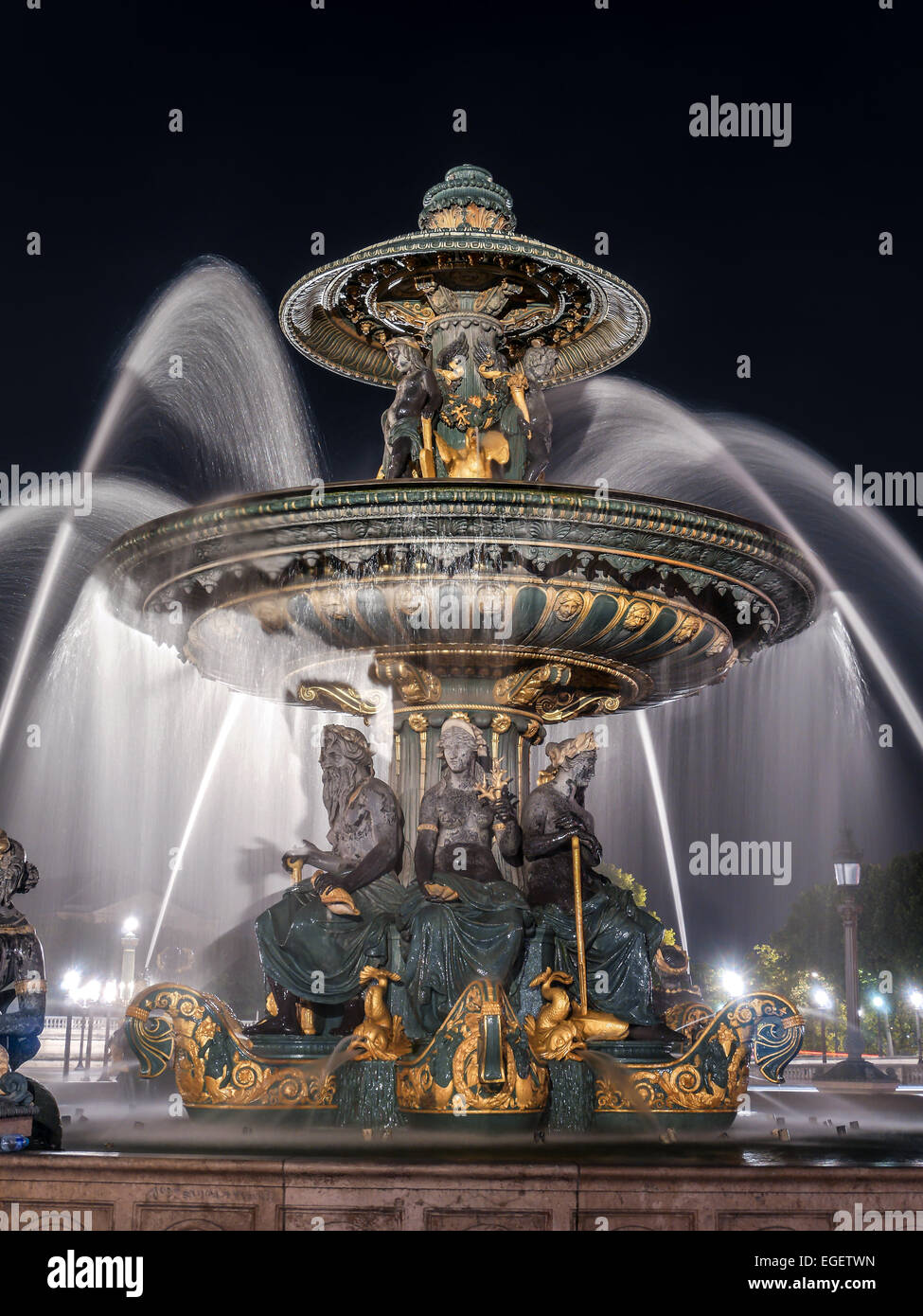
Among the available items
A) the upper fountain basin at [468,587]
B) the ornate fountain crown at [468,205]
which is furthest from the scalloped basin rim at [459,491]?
the ornate fountain crown at [468,205]

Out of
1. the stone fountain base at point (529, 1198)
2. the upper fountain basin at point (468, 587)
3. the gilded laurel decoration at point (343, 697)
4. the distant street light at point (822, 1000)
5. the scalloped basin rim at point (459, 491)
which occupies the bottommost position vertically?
the distant street light at point (822, 1000)

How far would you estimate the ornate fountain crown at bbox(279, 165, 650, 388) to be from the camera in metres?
10.7

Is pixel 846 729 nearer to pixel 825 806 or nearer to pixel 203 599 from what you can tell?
pixel 825 806

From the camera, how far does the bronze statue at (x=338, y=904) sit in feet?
29.9

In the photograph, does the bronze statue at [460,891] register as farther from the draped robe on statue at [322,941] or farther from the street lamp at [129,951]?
the street lamp at [129,951]

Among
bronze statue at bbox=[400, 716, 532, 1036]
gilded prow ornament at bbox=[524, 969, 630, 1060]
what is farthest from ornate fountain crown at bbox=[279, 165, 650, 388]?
gilded prow ornament at bbox=[524, 969, 630, 1060]

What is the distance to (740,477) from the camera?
15.4m

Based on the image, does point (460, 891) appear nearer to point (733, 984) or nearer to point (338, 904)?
point (338, 904)

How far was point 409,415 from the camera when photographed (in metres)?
10.8

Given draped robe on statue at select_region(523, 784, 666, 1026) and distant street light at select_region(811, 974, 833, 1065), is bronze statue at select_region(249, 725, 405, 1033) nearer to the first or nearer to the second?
draped robe on statue at select_region(523, 784, 666, 1026)

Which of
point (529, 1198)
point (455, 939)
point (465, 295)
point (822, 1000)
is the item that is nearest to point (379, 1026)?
point (455, 939)

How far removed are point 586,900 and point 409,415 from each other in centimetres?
399

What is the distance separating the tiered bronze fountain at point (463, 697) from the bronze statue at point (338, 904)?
19 millimetres

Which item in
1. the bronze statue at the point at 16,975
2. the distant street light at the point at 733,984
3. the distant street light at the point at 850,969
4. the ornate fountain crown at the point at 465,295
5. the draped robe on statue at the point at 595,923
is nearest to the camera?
the bronze statue at the point at 16,975
